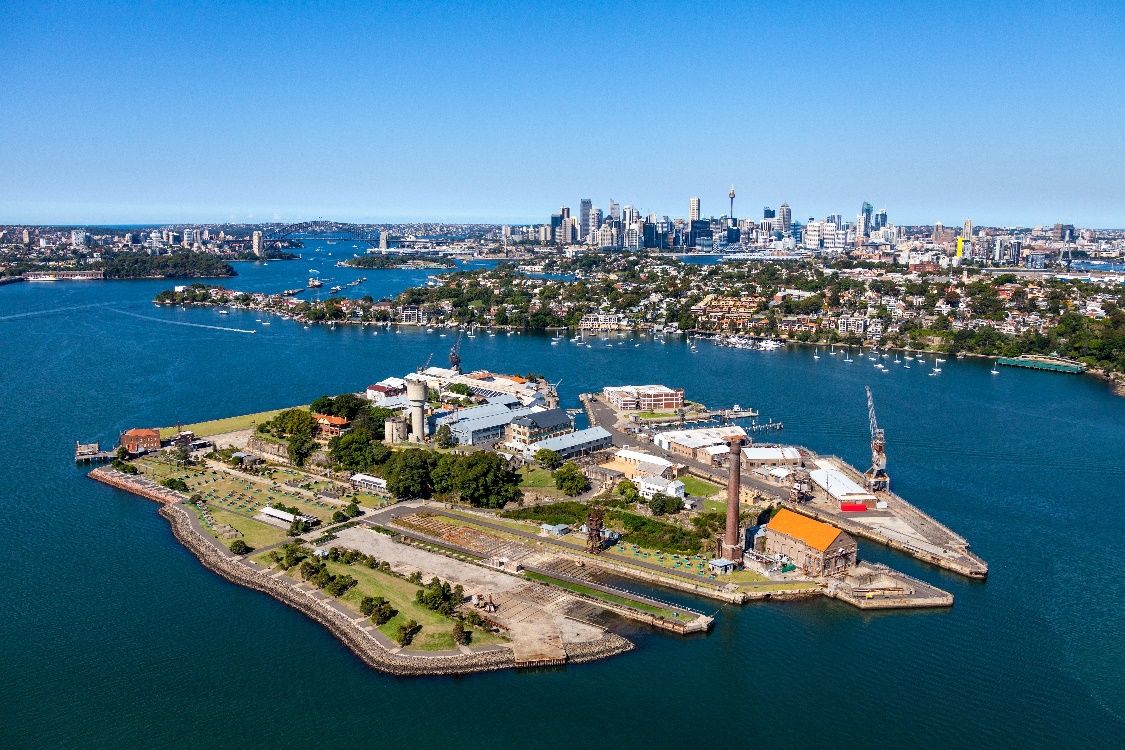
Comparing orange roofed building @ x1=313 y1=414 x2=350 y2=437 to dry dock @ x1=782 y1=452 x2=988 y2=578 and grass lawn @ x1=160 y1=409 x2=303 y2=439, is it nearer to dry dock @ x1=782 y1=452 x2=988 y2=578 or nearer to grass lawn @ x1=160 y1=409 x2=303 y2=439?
grass lawn @ x1=160 y1=409 x2=303 y2=439

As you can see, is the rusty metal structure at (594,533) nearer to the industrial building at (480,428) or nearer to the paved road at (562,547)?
the paved road at (562,547)

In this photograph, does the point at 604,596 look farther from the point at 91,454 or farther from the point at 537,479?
the point at 91,454

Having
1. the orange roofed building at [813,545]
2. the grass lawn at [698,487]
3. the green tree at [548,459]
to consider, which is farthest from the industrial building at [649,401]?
Answer: the orange roofed building at [813,545]

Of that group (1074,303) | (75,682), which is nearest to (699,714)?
(75,682)

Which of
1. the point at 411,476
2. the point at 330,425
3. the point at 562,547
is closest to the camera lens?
the point at 562,547

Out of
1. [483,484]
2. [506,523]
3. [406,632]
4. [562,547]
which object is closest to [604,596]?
[562,547]

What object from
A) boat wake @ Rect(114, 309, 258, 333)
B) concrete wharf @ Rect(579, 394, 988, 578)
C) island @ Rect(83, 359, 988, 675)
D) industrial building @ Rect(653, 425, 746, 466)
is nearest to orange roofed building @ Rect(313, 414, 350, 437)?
island @ Rect(83, 359, 988, 675)
